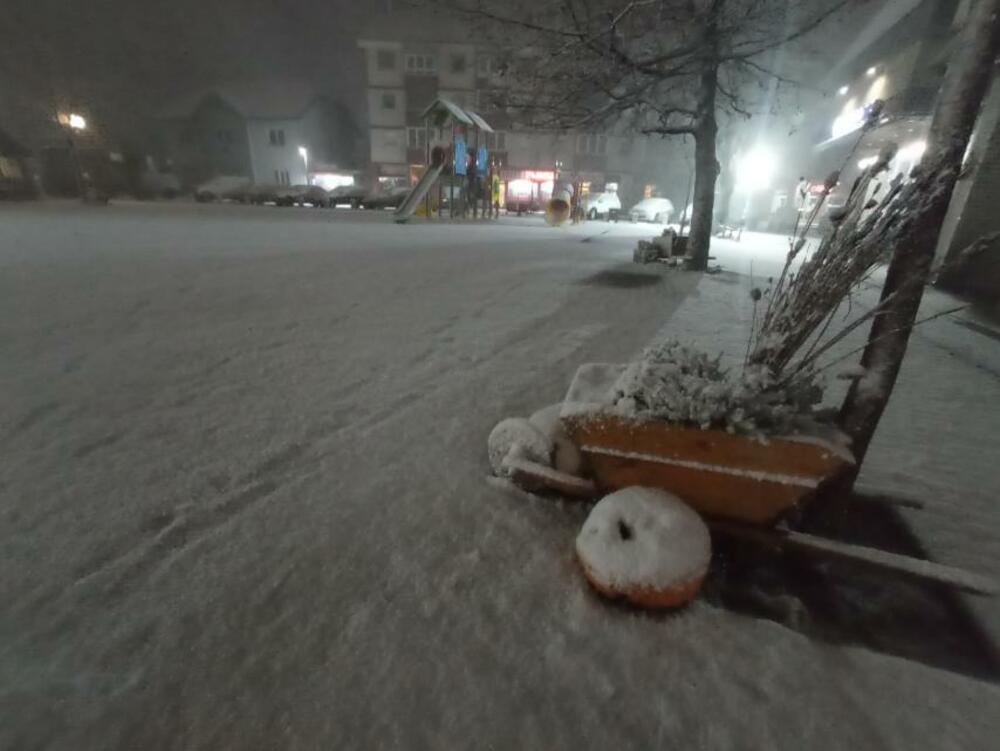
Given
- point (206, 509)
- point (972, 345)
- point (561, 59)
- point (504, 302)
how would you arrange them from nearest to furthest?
point (206, 509), point (972, 345), point (504, 302), point (561, 59)

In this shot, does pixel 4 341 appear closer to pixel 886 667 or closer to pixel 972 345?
pixel 886 667

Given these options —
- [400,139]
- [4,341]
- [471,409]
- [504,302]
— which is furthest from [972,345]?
[400,139]

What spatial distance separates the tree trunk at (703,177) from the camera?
973 cm

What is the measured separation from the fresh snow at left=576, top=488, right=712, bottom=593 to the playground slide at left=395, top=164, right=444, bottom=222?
57.5 ft

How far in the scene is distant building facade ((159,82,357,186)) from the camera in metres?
38.0

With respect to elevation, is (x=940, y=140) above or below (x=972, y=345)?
above

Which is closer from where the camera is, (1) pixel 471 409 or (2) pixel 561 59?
(1) pixel 471 409

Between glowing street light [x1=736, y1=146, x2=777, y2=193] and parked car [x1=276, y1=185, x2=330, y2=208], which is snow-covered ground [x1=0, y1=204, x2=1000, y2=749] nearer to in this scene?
glowing street light [x1=736, y1=146, x2=777, y2=193]

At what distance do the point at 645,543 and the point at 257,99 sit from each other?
4858 centimetres

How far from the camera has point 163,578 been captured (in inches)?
74.1

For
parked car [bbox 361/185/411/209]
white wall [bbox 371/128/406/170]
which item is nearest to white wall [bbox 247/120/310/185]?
white wall [bbox 371/128/406/170]

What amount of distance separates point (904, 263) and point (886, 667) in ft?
5.43

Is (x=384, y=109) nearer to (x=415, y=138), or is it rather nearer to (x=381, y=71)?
(x=381, y=71)

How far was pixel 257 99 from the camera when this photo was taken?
128ft
